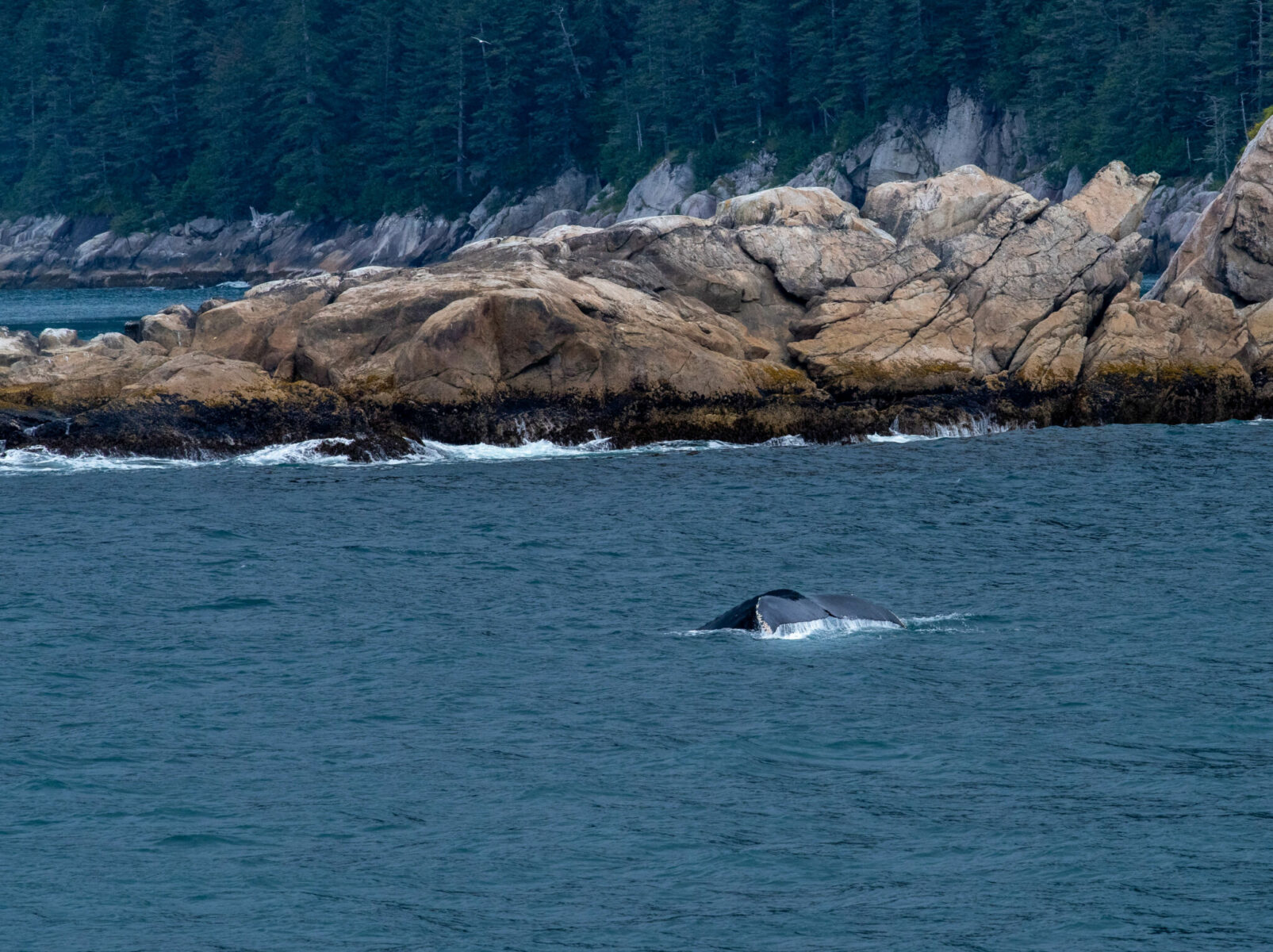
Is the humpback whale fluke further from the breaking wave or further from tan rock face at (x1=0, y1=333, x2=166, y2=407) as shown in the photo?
tan rock face at (x1=0, y1=333, x2=166, y2=407)

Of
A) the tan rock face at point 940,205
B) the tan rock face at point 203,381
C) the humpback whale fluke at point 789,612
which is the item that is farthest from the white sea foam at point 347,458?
the humpback whale fluke at point 789,612

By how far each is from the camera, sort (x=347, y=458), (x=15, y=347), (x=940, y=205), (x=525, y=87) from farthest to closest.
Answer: (x=525, y=87), (x=940, y=205), (x=15, y=347), (x=347, y=458)

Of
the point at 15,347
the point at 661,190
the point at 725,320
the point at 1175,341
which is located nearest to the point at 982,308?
the point at 1175,341

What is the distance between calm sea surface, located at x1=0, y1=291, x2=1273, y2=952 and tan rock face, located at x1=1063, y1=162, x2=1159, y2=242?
14260 mm

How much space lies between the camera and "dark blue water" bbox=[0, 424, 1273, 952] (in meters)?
11.6

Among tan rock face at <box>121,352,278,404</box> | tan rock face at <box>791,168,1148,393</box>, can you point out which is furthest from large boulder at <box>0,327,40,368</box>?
tan rock face at <box>791,168,1148,393</box>

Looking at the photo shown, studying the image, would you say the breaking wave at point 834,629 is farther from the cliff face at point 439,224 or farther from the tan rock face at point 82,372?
the cliff face at point 439,224

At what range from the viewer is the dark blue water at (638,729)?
11.6 meters

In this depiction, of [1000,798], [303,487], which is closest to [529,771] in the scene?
[1000,798]

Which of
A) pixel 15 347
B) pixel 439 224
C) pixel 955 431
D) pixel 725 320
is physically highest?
pixel 439 224

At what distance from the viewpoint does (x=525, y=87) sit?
119 metres

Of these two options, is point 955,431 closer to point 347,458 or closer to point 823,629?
point 347,458

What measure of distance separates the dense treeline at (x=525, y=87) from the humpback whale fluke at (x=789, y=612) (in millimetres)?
67215

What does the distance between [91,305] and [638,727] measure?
89.8 m
